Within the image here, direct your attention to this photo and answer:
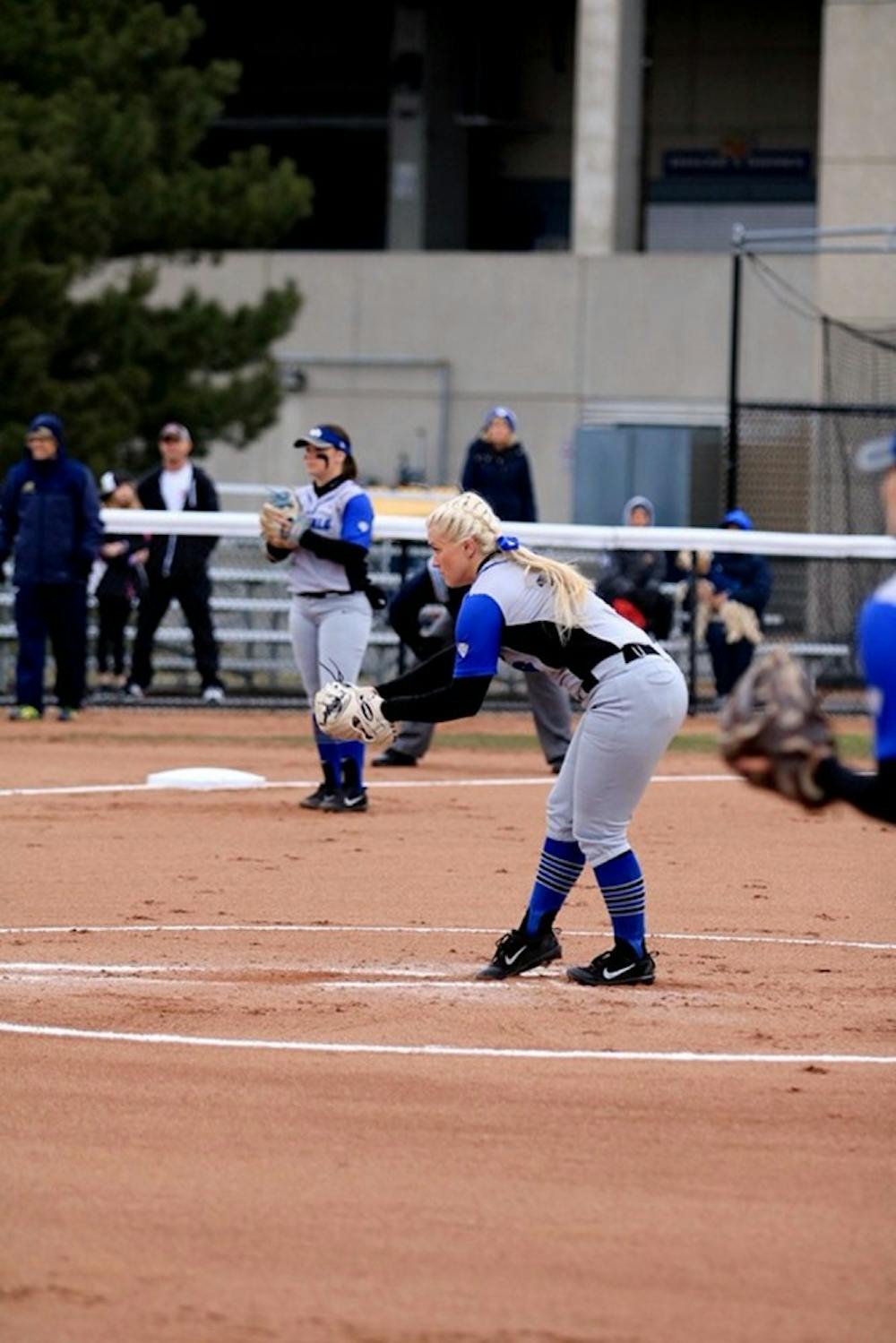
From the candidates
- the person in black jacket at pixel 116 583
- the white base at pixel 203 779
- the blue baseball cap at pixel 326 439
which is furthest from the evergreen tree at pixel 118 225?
the blue baseball cap at pixel 326 439

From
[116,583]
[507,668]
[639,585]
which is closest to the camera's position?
[639,585]

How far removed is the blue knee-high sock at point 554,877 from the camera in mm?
8695

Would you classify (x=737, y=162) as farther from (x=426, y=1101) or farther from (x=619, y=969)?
(x=426, y=1101)

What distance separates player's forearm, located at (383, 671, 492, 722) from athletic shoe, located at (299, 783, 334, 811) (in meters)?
5.87

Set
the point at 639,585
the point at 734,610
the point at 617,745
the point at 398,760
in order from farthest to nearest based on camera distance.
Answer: the point at 734,610
the point at 639,585
the point at 398,760
the point at 617,745

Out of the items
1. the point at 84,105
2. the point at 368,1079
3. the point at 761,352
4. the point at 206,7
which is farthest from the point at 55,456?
the point at 206,7

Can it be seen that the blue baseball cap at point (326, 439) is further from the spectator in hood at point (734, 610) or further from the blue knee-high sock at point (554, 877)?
the spectator in hood at point (734, 610)

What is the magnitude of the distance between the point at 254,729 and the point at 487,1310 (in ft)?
48.4

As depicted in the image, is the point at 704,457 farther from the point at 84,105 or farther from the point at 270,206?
the point at 84,105

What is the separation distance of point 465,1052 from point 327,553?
6.05 metres

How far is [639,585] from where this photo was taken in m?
18.4

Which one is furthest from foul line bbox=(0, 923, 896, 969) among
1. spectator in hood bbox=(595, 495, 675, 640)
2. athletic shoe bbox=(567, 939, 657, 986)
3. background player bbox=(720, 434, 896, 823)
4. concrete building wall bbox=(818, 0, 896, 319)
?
concrete building wall bbox=(818, 0, 896, 319)

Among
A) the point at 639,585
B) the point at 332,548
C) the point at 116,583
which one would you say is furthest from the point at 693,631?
the point at 332,548

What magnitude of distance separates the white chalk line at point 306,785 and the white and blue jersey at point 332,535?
2137 mm
